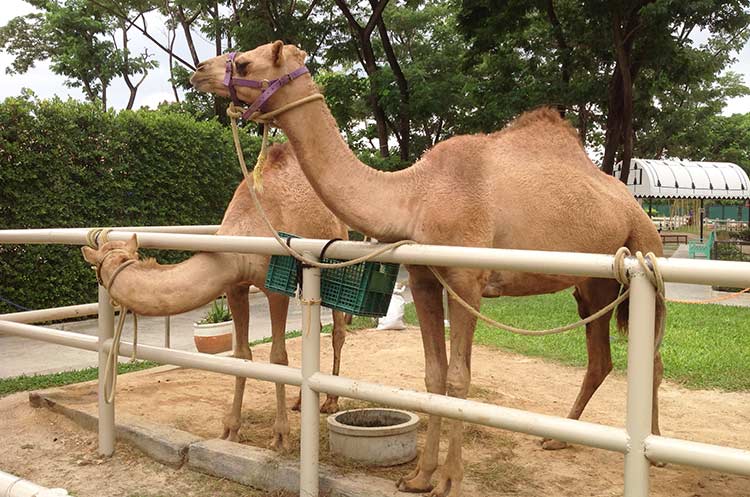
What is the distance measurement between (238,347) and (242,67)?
2.16 m

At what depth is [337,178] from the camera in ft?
10.5

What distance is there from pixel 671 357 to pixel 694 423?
7.89ft

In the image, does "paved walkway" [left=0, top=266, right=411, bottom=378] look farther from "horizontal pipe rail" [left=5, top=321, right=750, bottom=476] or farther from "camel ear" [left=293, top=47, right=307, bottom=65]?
"camel ear" [left=293, top=47, right=307, bottom=65]

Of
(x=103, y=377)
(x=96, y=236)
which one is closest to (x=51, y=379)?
(x=103, y=377)

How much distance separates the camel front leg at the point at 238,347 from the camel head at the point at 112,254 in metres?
0.83

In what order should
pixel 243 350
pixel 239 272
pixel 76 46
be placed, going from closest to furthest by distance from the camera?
1. pixel 239 272
2. pixel 243 350
3. pixel 76 46

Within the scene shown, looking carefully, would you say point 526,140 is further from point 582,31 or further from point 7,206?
point 582,31

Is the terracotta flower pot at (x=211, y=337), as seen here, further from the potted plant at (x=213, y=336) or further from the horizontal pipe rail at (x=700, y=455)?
the horizontal pipe rail at (x=700, y=455)

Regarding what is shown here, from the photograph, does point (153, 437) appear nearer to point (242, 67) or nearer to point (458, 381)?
point (458, 381)

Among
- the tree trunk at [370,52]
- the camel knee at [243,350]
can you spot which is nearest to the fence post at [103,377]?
the camel knee at [243,350]

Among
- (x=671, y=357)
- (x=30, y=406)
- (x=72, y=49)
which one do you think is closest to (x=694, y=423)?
(x=671, y=357)

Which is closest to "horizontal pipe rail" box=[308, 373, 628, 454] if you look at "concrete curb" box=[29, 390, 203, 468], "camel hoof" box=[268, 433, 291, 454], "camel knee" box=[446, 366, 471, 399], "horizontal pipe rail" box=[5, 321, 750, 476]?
"horizontal pipe rail" box=[5, 321, 750, 476]

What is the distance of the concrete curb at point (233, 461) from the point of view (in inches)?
137

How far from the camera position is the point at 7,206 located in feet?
30.9
